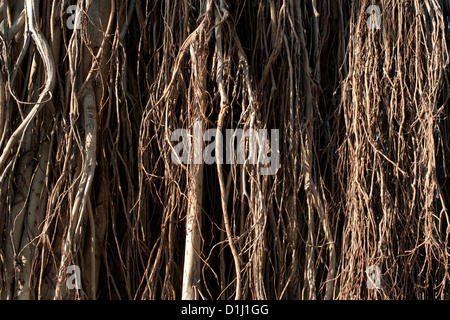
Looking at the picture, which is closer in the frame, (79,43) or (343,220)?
(79,43)

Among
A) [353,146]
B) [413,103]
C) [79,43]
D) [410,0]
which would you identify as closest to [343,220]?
[353,146]

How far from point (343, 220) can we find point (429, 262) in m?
0.26

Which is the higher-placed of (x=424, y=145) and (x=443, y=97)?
(x=443, y=97)

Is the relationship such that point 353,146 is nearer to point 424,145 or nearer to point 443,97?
point 424,145

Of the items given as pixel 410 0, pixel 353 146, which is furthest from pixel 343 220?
pixel 410 0

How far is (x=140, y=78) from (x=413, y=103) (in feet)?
2.62

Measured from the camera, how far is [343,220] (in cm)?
165

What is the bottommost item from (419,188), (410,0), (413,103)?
(419,188)

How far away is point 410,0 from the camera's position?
162 cm

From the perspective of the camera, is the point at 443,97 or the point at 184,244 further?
the point at 443,97

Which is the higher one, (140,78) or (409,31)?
(409,31)

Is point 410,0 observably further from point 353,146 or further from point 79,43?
point 79,43
